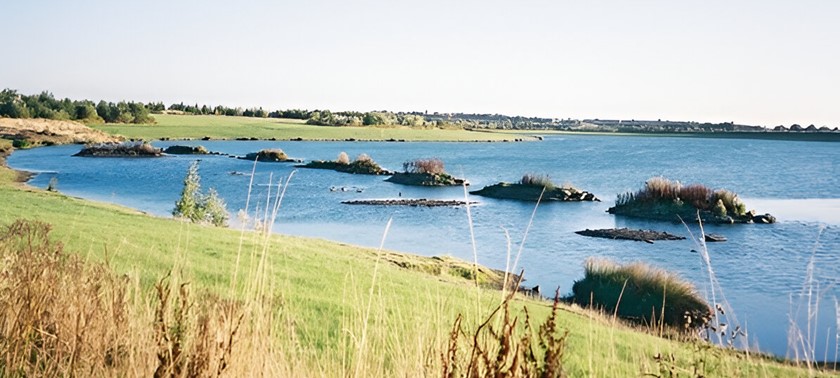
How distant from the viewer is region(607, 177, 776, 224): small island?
39.4 m

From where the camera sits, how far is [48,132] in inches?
3986

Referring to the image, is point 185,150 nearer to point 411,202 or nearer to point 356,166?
point 356,166

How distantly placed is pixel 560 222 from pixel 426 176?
69.0 ft

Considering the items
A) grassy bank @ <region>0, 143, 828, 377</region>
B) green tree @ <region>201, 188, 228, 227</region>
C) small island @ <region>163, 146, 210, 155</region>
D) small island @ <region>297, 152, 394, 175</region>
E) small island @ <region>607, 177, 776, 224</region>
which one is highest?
grassy bank @ <region>0, 143, 828, 377</region>

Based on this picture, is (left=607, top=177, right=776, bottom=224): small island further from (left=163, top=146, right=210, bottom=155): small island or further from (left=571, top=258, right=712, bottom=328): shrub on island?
(left=163, top=146, right=210, bottom=155): small island

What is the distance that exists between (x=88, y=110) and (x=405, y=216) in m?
105

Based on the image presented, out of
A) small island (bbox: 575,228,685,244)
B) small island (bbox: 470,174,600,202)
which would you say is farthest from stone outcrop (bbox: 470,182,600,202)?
small island (bbox: 575,228,685,244)

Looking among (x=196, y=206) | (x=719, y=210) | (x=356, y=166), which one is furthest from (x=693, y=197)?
(x=356, y=166)

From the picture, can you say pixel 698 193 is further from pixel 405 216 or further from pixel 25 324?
pixel 25 324

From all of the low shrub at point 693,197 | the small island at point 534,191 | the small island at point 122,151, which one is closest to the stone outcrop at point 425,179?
the small island at point 534,191

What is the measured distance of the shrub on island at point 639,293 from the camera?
1766cm

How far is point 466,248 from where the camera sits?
29812 millimetres

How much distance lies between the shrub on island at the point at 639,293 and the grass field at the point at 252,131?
9967 cm

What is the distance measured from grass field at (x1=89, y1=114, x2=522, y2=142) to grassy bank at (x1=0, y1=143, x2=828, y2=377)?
101104 mm
